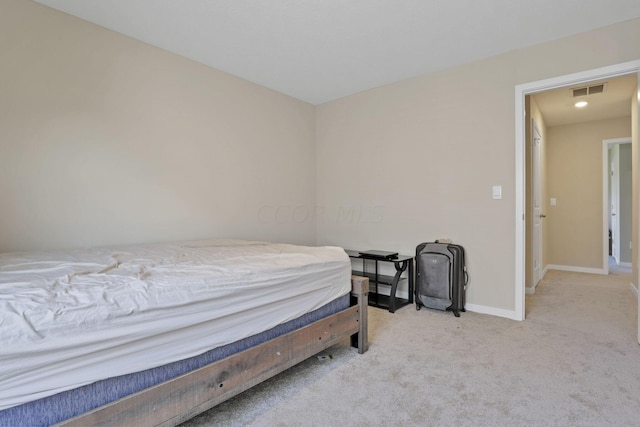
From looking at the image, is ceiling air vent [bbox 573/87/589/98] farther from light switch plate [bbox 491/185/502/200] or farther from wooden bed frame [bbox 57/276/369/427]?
wooden bed frame [bbox 57/276/369/427]

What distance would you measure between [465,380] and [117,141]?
2.96m

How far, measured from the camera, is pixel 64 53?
2309 millimetres

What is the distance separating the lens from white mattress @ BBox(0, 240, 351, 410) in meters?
0.96

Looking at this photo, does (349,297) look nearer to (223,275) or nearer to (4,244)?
(223,275)

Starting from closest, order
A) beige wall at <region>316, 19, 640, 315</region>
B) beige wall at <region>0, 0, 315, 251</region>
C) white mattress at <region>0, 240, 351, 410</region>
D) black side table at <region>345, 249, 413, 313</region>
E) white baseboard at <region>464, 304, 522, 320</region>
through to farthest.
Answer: white mattress at <region>0, 240, 351, 410</region>
beige wall at <region>0, 0, 315, 251</region>
beige wall at <region>316, 19, 640, 315</region>
white baseboard at <region>464, 304, 522, 320</region>
black side table at <region>345, 249, 413, 313</region>

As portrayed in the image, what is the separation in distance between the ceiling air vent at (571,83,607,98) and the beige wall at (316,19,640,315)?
1.20 m

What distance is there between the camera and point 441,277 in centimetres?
306

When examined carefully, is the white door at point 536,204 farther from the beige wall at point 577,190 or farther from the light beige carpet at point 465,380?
the light beige carpet at point 465,380

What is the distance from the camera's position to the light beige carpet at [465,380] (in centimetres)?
155

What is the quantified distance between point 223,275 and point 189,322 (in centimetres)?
25

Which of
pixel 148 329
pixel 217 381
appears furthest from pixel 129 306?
pixel 217 381

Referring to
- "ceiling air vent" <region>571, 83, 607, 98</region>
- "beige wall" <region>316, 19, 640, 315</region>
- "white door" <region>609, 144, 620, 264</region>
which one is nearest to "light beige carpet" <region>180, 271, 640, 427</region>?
"beige wall" <region>316, 19, 640, 315</region>

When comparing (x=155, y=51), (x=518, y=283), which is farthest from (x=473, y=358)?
(x=155, y=51)

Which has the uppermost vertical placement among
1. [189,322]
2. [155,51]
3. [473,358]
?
[155,51]
